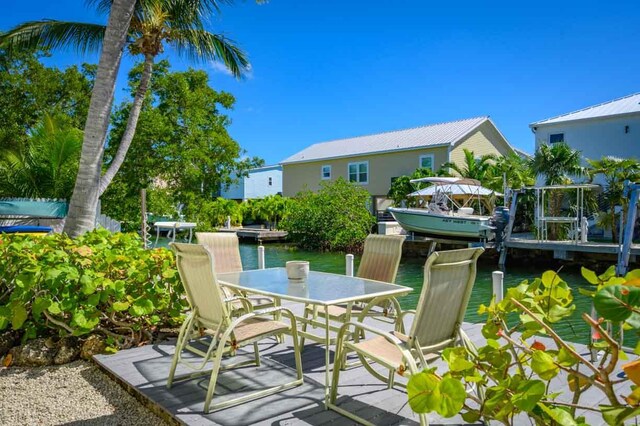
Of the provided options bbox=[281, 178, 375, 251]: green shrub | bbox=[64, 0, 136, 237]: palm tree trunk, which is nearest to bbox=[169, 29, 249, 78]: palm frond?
bbox=[64, 0, 136, 237]: palm tree trunk

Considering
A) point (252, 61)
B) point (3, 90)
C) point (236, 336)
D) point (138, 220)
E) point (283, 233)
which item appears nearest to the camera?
point (236, 336)

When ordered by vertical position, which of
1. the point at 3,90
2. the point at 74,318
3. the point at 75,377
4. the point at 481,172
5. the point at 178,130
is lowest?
the point at 75,377

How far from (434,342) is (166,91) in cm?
2136

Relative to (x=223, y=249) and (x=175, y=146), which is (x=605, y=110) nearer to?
(x=175, y=146)

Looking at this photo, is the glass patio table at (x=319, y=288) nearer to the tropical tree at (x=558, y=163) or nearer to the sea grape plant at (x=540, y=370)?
the sea grape plant at (x=540, y=370)

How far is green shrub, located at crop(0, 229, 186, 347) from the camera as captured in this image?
4438 millimetres

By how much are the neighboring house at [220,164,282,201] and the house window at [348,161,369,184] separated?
13904 mm

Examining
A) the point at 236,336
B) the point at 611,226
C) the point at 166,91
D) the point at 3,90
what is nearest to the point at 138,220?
the point at 166,91

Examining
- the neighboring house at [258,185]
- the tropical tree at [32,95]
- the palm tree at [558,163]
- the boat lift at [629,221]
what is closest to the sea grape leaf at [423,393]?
the boat lift at [629,221]

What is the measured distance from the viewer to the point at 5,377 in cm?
433

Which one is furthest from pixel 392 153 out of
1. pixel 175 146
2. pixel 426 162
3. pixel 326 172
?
pixel 175 146

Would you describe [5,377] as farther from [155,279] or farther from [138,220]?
[138,220]

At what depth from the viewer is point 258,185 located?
44.2 m

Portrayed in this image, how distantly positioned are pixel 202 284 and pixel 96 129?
15.5 ft
